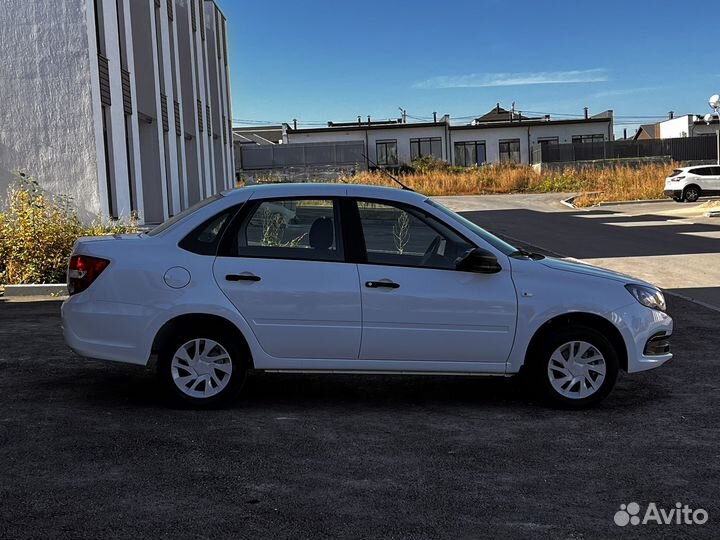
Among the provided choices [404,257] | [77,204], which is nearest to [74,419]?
[404,257]

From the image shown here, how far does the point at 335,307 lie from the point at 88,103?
1146 centimetres

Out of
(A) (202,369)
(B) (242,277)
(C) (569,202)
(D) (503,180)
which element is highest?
(D) (503,180)

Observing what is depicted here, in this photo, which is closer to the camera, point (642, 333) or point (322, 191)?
point (642, 333)

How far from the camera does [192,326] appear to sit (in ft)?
19.0

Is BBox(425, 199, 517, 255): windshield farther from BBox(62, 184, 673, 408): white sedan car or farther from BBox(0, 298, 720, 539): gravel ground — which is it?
BBox(0, 298, 720, 539): gravel ground

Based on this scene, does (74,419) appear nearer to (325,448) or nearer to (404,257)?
(325,448)

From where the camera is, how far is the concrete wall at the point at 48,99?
15.0 m

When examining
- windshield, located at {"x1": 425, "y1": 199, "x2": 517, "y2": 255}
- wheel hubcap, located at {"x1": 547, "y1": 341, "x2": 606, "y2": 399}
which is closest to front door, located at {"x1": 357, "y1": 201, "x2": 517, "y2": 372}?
windshield, located at {"x1": 425, "y1": 199, "x2": 517, "y2": 255}

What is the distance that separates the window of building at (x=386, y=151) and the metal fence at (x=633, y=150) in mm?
15198

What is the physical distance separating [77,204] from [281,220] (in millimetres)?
10818

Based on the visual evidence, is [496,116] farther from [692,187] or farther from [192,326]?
[192,326]

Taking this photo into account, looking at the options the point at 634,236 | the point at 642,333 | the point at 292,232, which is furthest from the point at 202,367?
the point at 634,236

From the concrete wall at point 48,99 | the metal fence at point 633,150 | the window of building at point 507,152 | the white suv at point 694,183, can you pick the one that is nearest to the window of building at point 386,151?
the window of building at point 507,152

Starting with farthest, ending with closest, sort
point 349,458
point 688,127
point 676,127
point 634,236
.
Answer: point 676,127, point 688,127, point 634,236, point 349,458
